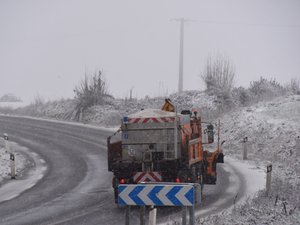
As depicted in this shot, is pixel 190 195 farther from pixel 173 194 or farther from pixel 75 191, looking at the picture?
pixel 75 191

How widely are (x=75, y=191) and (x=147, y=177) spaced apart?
10.6ft

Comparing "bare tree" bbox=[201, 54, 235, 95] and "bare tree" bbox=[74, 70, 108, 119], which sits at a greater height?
"bare tree" bbox=[201, 54, 235, 95]

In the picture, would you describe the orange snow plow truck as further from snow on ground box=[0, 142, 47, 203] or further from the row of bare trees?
the row of bare trees

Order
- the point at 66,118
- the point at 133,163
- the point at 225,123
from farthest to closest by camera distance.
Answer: the point at 66,118 → the point at 225,123 → the point at 133,163

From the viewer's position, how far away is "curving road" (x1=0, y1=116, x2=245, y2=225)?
39.8ft

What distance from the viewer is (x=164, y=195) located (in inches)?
311

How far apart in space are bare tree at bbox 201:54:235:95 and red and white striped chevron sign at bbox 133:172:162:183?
22554 millimetres

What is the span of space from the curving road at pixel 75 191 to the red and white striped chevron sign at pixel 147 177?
0.79m

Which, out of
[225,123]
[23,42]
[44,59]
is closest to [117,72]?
[44,59]

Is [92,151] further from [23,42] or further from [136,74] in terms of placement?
[23,42]

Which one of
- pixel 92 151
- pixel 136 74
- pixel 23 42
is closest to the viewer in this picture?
pixel 92 151

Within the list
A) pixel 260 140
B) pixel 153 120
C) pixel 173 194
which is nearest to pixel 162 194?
pixel 173 194

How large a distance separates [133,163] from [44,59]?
13732 centimetres

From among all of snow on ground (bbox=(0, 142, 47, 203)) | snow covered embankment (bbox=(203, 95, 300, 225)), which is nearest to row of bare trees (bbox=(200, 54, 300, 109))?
snow covered embankment (bbox=(203, 95, 300, 225))
